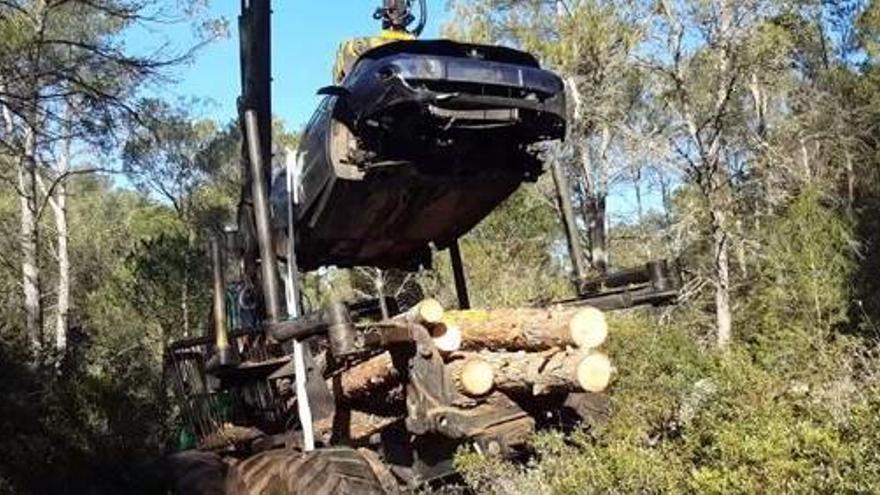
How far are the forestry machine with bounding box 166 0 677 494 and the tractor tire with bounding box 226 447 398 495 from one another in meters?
0.01

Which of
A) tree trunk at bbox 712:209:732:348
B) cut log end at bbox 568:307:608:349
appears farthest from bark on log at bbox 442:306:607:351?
tree trunk at bbox 712:209:732:348

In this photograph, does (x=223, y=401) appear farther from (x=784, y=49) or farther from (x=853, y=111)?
(x=853, y=111)

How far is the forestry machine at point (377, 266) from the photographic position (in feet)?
18.6

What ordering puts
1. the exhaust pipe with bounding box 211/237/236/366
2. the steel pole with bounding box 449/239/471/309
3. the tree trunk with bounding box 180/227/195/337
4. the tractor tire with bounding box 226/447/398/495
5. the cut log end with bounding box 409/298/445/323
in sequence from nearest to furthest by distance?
1. the tractor tire with bounding box 226/447/398/495
2. the cut log end with bounding box 409/298/445/323
3. the exhaust pipe with bounding box 211/237/236/366
4. the steel pole with bounding box 449/239/471/309
5. the tree trunk with bounding box 180/227/195/337

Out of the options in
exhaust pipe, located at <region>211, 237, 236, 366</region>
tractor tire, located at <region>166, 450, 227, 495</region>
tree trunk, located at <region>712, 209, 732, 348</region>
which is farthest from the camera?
tree trunk, located at <region>712, 209, 732, 348</region>

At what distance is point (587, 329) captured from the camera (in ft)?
19.2

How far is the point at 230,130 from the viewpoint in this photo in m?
40.2

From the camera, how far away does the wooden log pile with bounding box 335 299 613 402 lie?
5.77 meters

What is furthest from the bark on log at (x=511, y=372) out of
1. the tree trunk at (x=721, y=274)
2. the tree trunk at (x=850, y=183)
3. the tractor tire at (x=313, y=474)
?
the tree trunk at (x=850, y=183)

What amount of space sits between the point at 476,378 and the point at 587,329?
0.73 m

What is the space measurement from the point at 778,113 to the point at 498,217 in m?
17.0

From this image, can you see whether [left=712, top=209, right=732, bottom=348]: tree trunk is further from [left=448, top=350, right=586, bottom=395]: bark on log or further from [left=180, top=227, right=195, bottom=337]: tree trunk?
[left=448, top=350, right=586, bottom=395]: bark on log

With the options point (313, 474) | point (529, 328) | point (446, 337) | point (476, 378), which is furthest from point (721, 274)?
point (313, 474)

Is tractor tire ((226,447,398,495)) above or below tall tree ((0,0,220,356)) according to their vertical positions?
below
